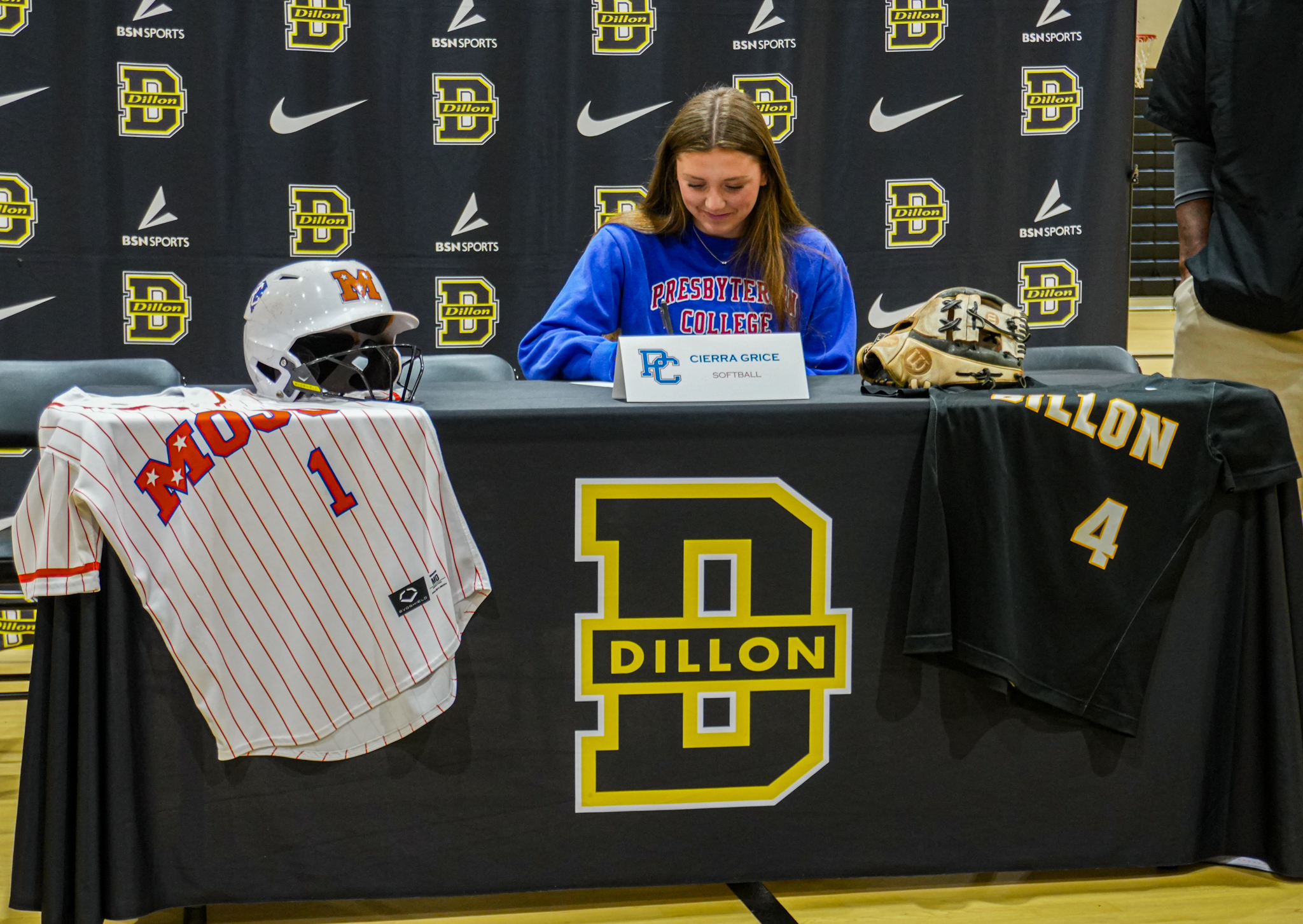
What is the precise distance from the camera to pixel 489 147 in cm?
378

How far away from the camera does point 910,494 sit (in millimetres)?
1881

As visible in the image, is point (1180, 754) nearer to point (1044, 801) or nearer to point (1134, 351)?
point (1044, 801)

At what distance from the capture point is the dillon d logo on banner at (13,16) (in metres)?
3.54

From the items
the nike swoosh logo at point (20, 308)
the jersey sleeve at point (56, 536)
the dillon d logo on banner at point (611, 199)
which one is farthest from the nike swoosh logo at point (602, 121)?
the jersey sleeve at point (56, 536)

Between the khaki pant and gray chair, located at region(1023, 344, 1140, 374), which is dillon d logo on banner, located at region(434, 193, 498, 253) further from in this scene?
the khaki pant

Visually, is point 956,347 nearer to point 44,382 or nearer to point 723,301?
point 723,301

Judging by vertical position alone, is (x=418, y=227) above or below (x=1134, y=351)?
above

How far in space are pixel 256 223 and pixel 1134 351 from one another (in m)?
6.46

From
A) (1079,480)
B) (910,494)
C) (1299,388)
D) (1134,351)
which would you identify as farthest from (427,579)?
(1134,351)

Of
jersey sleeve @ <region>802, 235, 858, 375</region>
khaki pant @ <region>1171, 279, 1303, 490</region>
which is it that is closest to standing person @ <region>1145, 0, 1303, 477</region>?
khaki pant @ <region>1171, 279, 1303, 490</region>

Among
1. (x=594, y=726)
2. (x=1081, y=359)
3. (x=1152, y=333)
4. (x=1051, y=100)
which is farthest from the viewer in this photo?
(x=1152, y=333)

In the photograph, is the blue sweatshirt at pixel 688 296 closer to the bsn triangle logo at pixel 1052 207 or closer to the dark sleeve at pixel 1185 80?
the dark sleeve at pixel 1185 80

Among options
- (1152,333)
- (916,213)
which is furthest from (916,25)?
(1152,333)

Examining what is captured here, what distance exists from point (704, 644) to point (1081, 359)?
1.75 m
